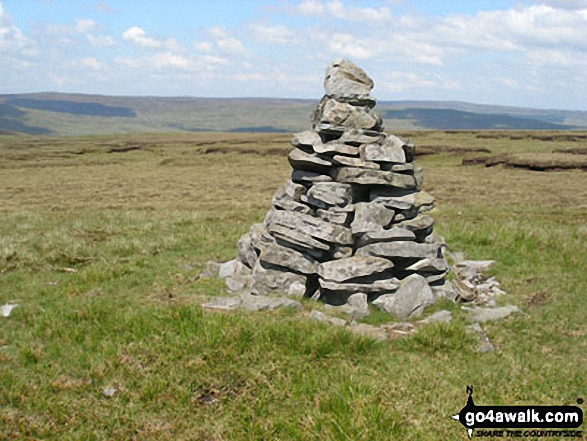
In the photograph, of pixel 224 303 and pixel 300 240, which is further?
pixel 300 240

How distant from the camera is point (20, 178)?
59469 mm

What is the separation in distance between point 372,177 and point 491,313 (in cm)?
526

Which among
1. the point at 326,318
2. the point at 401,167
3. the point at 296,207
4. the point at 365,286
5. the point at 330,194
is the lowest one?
the point at 326,318

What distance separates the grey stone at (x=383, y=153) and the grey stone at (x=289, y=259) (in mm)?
3689

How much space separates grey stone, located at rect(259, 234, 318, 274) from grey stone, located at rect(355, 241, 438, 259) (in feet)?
5.04

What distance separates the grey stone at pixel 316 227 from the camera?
15.2 meters

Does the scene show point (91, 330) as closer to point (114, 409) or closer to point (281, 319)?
point (114, 409)

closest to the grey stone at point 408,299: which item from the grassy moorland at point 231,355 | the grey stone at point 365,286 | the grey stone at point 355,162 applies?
Answer: the grey stone at point 365,286

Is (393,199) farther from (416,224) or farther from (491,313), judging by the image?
(491,313)

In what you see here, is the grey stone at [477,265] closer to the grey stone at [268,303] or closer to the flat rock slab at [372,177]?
the flat rock slab at [372,177]

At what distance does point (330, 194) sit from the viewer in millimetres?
15844

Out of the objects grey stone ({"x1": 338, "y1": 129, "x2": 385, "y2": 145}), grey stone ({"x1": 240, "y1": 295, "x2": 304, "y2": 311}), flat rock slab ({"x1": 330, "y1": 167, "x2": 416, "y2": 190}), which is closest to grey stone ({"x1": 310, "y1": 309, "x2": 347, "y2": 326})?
grey stone ({"x1": 240, "y1": 295, "x2": 304, "y2": 311})

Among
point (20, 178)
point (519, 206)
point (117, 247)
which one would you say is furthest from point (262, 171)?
point (117, 247)

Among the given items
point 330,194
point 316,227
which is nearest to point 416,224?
point 330,194
